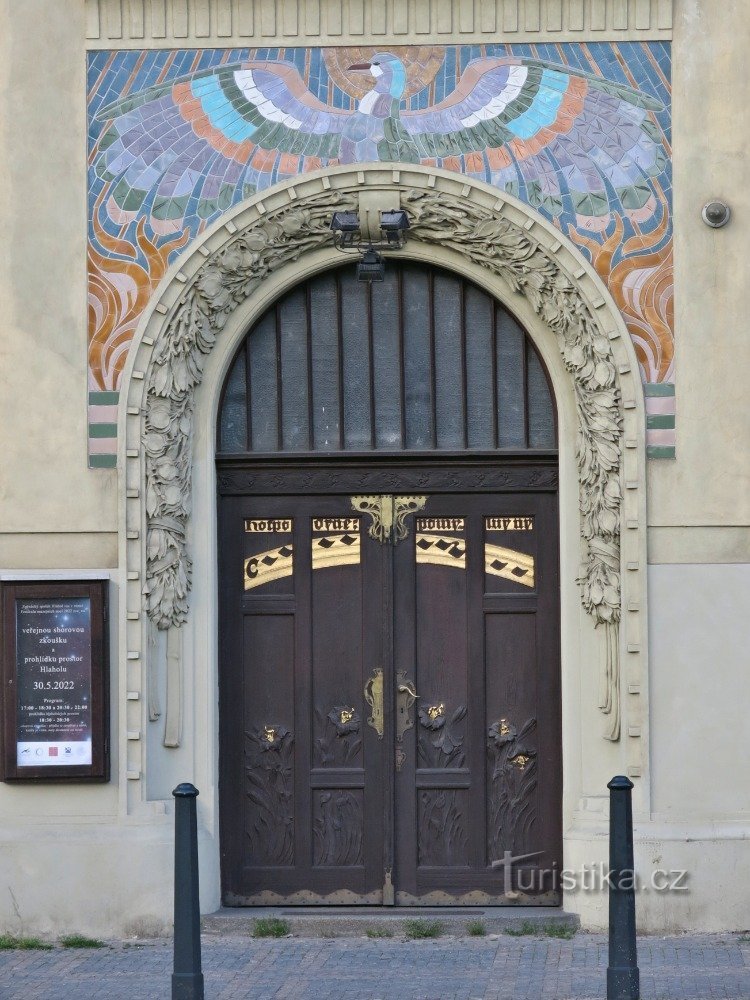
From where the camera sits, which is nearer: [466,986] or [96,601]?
[466,986]

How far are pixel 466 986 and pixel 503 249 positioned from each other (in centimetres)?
447

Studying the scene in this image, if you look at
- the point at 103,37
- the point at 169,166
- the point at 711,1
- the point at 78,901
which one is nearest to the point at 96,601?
the point at 78,901

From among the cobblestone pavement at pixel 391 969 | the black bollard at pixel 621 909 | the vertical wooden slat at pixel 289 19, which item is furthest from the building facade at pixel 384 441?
the black bollard at pixel 621 909

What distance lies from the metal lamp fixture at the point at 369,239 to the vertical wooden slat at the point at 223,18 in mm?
1388

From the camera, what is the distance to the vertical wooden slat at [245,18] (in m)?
10.4

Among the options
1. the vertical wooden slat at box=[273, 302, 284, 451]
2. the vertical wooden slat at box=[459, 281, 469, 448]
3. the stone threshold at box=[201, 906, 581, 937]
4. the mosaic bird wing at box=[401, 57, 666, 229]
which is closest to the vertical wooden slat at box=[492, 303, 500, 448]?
the vertical wooden slat at box=[459, 281, 469, 448]

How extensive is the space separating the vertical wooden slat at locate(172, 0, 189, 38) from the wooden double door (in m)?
2.80

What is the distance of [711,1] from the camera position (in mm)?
10258

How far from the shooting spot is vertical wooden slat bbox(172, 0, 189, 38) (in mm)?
10398

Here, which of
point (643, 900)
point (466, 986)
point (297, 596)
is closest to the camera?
point (466, 986)

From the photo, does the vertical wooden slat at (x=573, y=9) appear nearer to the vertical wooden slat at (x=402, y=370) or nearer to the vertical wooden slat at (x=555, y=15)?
the vertical wooden slat at (x=555, y=15)

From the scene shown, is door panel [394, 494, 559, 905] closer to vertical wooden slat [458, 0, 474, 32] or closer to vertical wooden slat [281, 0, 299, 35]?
vertical wooden slat [458, 0, 474, 32]

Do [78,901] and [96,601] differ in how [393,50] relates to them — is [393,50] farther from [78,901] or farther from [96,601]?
[78,901]

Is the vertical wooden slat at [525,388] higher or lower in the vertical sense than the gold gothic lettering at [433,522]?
higher
